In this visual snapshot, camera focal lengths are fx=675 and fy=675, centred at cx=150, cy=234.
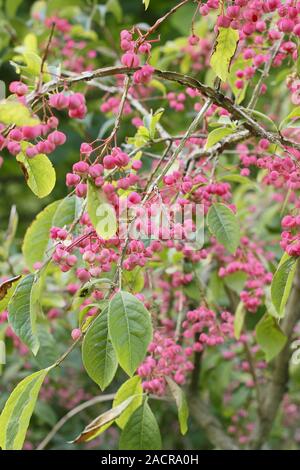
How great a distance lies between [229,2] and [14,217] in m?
0.97

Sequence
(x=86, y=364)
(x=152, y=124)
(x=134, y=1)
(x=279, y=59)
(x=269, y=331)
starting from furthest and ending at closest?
1. (x=134, y=1)
2. (x=269, y=331)
3. (x=279, y=59)
4. (x=152, y=124)
5. (x=86, y=364)

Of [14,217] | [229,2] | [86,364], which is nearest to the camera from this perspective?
[86,364]

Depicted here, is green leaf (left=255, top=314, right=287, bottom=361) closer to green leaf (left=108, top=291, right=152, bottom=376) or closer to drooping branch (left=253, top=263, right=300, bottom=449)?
drooping branch (left=253, top=263, right=300, bottom=449)

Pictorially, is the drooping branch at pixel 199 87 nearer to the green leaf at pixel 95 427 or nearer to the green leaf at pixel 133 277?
the green leaf at pixel 133 277

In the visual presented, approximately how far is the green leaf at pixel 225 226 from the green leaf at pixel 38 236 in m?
0.31

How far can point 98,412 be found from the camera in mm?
2424

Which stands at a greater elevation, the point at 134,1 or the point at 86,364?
the point at 86,364

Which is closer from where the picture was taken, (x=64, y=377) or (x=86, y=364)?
(x=86, y=364)

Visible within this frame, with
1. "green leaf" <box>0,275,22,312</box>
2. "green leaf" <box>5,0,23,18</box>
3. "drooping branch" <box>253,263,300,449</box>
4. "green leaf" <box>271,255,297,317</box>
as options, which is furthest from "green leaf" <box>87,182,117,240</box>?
"green leaf" <box>5,0,23,18</box>

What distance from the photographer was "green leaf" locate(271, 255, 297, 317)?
103 centimetres

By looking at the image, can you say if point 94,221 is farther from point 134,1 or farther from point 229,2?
point 134,1

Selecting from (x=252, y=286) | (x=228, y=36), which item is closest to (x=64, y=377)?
(x=252, y=286)

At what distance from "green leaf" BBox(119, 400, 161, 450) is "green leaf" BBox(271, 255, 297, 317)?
321 mm
